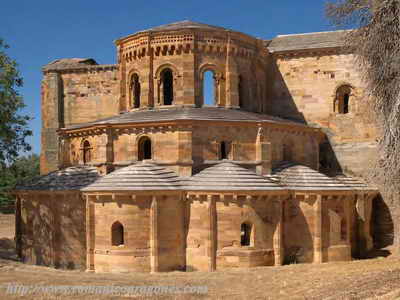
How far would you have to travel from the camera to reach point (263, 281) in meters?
15.8

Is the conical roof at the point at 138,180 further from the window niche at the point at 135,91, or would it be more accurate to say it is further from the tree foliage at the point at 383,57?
the tree foliage at the point at 383,57

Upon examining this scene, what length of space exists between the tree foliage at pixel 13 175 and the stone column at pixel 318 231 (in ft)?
47.3

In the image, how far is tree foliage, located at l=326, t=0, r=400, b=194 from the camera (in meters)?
13.3

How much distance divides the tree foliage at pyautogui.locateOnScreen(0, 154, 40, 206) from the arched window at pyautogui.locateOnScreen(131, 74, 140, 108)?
6.75 meters

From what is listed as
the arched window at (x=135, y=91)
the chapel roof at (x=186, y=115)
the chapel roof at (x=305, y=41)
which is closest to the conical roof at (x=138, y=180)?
the chapel roof at (x=186, y=115)

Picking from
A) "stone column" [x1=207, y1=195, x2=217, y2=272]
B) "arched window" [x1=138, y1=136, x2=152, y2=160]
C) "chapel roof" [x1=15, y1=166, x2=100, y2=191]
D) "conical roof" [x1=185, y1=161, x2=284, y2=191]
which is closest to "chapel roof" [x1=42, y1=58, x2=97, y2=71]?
"chapel roof" [x1=15, y1=166, x2=100, y2=191]

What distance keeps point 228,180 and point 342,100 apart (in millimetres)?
11658

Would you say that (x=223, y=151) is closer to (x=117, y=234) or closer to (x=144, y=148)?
(x=144, y=148)

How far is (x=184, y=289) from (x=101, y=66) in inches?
723

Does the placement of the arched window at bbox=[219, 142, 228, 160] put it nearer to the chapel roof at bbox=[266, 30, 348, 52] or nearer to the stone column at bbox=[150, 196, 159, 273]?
the stone column at bbox=[150, 196, 159, 273]

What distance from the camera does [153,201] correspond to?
19203 mm

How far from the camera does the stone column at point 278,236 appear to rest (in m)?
19.8

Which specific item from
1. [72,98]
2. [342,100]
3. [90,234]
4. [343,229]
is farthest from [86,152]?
[342,100]

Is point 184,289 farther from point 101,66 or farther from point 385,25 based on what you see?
point 101,66
